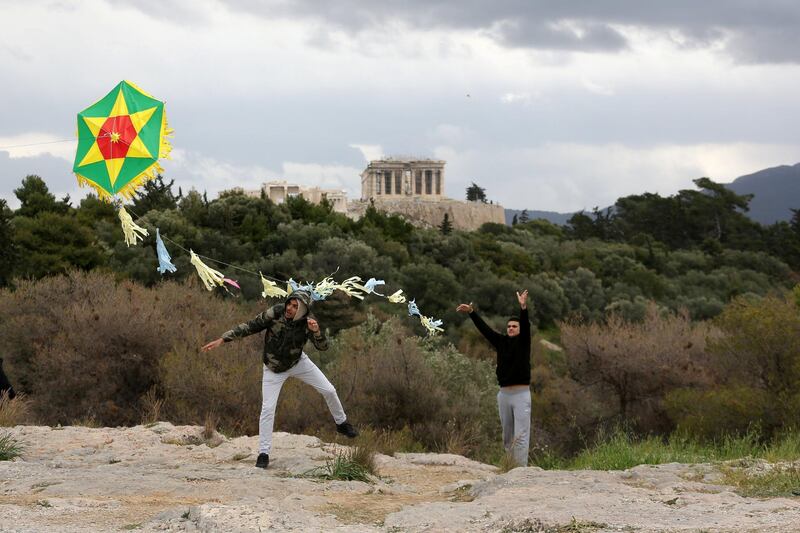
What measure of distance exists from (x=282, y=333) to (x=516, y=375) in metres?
2.56

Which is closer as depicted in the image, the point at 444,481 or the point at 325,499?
the point at 325,499

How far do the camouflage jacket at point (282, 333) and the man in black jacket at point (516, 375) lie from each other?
1.79m

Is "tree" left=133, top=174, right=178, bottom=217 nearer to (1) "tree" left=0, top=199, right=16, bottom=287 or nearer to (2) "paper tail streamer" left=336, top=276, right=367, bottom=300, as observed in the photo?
(1) "tree" left=0, top=199, right=16, bottom=287

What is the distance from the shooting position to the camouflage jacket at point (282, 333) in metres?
9.59

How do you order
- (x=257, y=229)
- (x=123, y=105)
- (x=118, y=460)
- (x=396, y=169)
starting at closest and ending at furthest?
(x=123, y=105), (x=118, y=460), (x=257, y=229), (x=396, y=169)

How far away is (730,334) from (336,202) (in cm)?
9859

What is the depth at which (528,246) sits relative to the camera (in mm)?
79312

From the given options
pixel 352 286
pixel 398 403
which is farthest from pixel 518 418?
pixel 398 403

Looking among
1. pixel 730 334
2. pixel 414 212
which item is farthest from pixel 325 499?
pixel 414 212

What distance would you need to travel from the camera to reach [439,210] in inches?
4680

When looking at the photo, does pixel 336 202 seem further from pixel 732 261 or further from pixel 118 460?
pixel 118 460

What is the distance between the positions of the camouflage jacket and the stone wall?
4051 inches

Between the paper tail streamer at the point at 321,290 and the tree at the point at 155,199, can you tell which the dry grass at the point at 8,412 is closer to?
the paper tail streamer at the point at 321,290

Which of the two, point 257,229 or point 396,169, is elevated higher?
point 396,169
